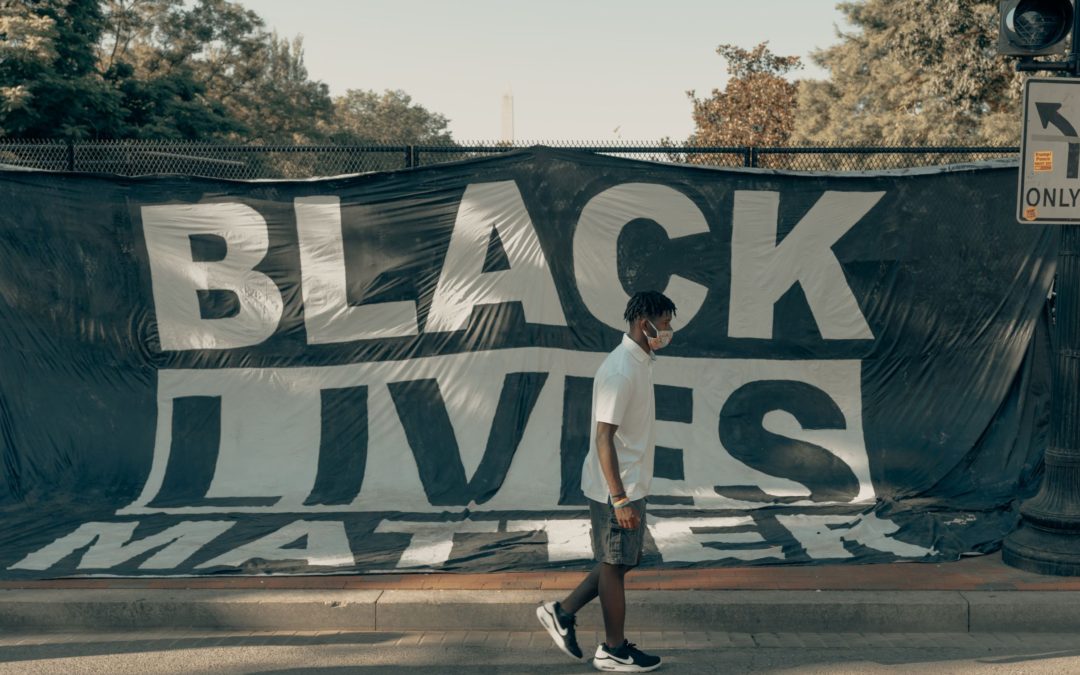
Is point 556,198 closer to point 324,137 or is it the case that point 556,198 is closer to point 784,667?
point 784,667

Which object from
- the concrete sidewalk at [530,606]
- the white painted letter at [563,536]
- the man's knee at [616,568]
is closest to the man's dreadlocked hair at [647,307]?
the man's knee at [616,568]

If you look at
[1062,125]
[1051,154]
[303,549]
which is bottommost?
[303,549]

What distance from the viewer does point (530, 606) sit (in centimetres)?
538

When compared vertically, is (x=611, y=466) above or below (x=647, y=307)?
below

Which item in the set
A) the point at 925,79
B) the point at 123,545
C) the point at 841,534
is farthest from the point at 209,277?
the point at 925,79

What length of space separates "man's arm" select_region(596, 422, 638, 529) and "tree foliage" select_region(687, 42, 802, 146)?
39.9m

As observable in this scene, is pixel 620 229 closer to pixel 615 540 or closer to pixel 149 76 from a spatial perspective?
pixel 615 540

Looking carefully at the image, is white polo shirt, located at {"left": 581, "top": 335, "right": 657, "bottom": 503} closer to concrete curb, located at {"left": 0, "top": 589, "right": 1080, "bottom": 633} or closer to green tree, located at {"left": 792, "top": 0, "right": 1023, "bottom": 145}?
concrete curb, located at {"left": 0, "top": 589, "right": 1080, "bottom": 633}

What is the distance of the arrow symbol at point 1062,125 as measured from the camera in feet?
19.4

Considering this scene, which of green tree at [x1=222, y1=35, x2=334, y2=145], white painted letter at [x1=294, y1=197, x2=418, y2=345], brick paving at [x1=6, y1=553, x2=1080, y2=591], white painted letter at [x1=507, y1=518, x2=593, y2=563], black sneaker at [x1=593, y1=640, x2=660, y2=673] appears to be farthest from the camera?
green tree at [x1=222, y1=35, x2=334, y2=145]

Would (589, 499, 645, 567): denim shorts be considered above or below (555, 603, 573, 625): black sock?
above

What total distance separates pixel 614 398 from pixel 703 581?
6.04 ft

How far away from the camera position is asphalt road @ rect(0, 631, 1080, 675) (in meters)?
4.77

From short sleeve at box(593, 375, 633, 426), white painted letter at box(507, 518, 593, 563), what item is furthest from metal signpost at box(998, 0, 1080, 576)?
short sleeve at box(593, 375, 633, 426)
